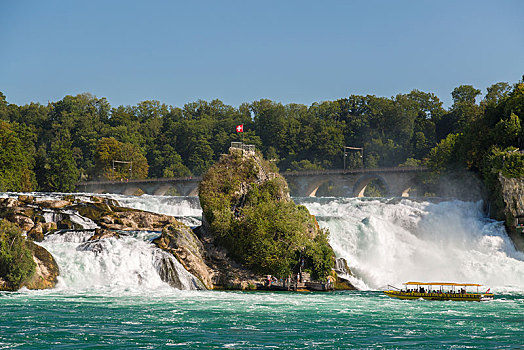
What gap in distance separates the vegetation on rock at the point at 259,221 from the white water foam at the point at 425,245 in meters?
3.10

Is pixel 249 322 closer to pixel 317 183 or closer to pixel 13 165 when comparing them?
pixel 13 165

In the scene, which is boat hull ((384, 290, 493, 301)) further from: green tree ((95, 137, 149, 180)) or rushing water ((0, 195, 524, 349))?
green tree ((95, 137, 149, 180))

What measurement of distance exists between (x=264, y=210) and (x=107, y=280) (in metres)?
10.7

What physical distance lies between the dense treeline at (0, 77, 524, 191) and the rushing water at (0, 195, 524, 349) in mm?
60825

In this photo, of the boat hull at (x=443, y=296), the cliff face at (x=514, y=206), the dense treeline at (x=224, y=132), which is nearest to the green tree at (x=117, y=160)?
the dense treeline at (x=224, y=132)

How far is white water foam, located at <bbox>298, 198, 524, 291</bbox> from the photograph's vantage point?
48656mm

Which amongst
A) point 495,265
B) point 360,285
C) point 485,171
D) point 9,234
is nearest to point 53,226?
point 9,234

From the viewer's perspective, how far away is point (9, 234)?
3959 cm

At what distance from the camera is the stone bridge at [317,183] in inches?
3777

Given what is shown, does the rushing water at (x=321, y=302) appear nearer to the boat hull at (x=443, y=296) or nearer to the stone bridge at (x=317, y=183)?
the boat hull at (x=443, y=296)

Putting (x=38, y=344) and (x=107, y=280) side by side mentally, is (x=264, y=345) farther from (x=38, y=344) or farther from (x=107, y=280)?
(x=107, y=280)

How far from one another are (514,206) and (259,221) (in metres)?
23.4

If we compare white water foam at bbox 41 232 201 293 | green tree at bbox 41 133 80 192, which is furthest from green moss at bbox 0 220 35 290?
green tree at bbox 41 133 80 192

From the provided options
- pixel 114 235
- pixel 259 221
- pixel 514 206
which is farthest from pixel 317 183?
pixel 114 235
